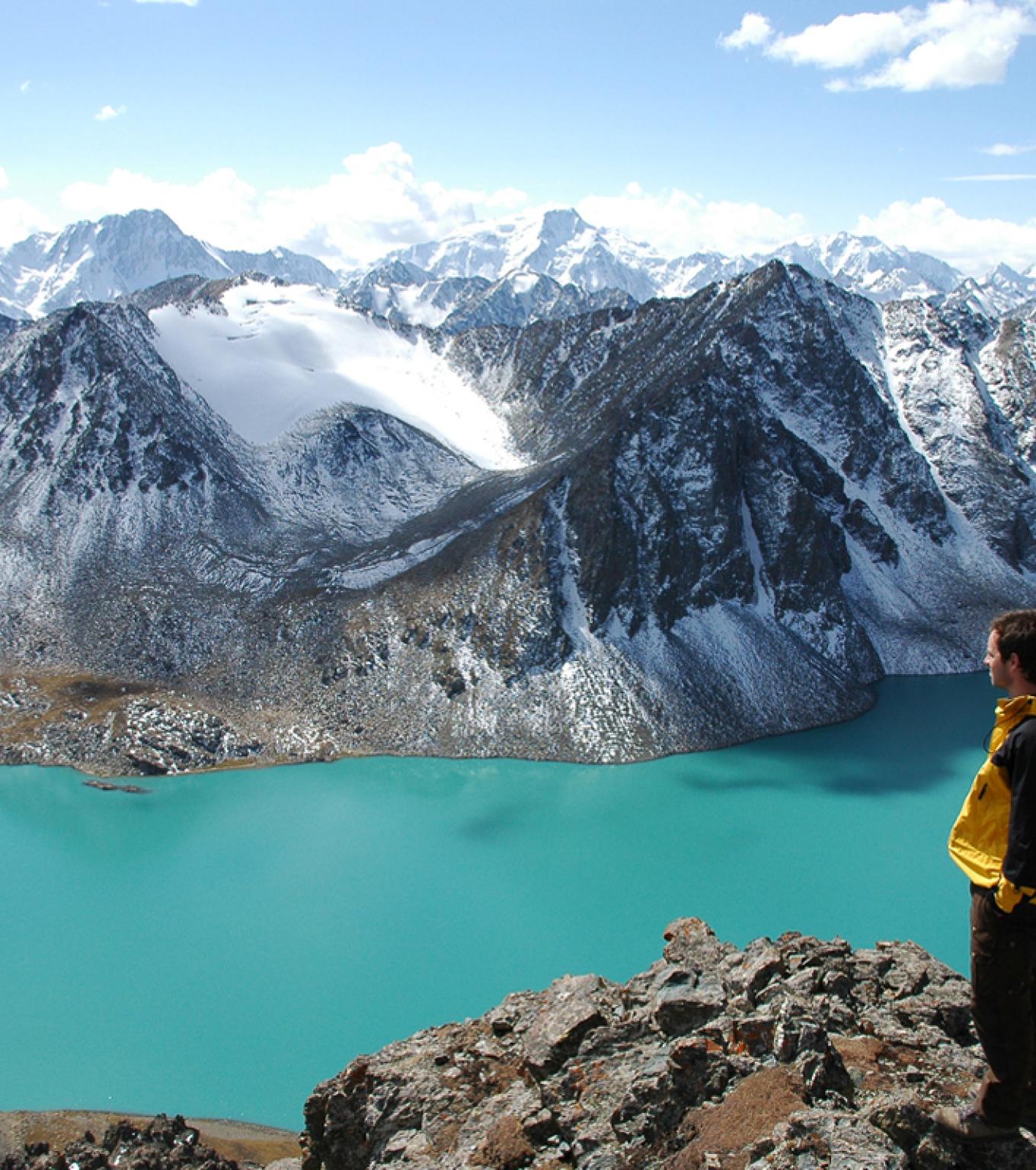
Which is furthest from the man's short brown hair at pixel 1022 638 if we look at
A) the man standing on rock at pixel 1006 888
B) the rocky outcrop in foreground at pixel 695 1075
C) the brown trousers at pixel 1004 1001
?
the rocky outcrop in foreground at pixel 695 1075

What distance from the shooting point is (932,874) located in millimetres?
54031

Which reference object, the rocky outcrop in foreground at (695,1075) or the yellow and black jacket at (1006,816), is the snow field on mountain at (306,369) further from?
the yellow and black jacket at (1006,816)

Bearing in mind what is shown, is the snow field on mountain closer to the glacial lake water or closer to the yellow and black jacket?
the glacial lake water

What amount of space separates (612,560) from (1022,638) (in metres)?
76.2

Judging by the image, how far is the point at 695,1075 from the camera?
43.2 ft

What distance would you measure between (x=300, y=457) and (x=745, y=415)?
58.0m

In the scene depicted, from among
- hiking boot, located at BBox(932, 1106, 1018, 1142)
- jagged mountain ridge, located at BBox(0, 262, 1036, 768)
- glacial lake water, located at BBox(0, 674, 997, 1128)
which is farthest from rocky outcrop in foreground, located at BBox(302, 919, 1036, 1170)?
jagged mountain ridge, located at BBox(0, 262, 1036, 768)

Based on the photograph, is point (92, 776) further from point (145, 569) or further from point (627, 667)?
point (627, 667)

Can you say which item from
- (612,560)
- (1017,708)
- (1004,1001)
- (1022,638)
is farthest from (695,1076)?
(612,560)

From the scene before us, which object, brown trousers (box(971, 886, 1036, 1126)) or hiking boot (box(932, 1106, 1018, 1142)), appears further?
hiking boot (box(932, 1106, 1018, 1142))

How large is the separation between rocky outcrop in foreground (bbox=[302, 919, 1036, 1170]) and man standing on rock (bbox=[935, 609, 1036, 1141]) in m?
0.59

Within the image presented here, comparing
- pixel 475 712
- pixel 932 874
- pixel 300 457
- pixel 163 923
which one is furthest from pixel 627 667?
pixel 300 457

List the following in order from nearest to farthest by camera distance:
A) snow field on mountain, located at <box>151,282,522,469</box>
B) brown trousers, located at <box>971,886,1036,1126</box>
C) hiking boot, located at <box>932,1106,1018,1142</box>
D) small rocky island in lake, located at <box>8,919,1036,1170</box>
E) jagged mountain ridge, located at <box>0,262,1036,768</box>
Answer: brown trousers, located at <box>971,886,1036,1126</box>
hiking boot, located at <box>932,1106,1018,1142</box>
small rocky island in lake, located at <box>8,919,1036,1170</box>
jagged mountain ridge, located at <box>0,262,1036,768</box>
snow field on mountain, located at <box>151,282,522,469</box>

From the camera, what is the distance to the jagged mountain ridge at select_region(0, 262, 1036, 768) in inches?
3071
